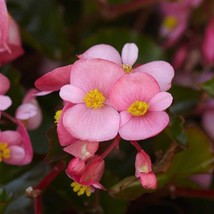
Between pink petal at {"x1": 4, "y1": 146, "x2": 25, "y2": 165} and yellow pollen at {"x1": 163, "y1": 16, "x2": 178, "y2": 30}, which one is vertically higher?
pink petal at {"x1": 4, "y1": 146, "x2": 25, "y2": 165}

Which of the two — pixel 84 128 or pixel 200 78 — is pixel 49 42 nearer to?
pixel 200 78

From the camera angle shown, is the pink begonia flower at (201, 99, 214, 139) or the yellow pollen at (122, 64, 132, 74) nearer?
the yellow pollen at (122, 64, 132, 74)

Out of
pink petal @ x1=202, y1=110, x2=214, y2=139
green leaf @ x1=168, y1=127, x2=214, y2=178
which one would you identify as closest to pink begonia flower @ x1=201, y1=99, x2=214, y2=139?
pink petal @ x1=202, y1=110, x2=214, y2=139

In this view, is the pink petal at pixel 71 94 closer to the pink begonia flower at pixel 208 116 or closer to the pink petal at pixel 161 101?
the pink petal at pixel 161 101

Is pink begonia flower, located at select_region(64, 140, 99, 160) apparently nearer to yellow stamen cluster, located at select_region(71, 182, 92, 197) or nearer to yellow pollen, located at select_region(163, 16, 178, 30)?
yellow stamen cluster, located at select_region(71, 182, 92, 197)

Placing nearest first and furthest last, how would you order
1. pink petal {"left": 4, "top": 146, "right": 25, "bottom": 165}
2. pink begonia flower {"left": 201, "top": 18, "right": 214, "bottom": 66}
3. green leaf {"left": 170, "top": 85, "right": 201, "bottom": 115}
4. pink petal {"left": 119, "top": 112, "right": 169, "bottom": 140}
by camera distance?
pink petal {"left": 119, "top": 112, "right": 169, "bottom": 140}
pink petal {"left": 4, "top": 146, "right": 25, "bottom": 165}
green leaf {"left": 170, "top": 85, "right": 201, "bottom": 115}
pink begonia flower {"left": 201, "top": 18, "right": 214, "bottom": 66}

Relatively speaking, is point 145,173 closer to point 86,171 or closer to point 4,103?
point 86,171

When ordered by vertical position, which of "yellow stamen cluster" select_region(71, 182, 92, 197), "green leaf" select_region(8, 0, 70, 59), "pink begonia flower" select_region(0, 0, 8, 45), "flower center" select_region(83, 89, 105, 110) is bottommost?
"green leaf" select_region(8, 0, 70, 59)
